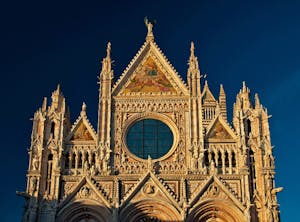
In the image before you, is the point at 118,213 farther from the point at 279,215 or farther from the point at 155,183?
the point at 279,215

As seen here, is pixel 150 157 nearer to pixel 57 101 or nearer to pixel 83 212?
pixel 83 212

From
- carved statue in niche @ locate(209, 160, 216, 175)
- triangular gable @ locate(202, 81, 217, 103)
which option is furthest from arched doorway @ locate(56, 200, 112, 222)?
triangular gable @ locate(202, 81, 217, 103)

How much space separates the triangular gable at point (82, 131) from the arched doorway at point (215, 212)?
7424 mm

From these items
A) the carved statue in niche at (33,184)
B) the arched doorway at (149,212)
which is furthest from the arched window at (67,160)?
the arched doorway at (149,212)

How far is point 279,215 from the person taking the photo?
2967 centimetres

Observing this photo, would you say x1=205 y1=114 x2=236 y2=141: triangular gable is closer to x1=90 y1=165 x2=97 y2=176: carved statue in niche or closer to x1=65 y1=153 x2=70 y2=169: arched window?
x1=90 y1=165 x2=97 y2=176: carved statue in niche

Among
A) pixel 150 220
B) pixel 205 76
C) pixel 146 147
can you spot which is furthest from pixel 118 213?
pixel 205 76

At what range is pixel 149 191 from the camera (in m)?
30.4

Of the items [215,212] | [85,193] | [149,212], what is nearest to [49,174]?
[85,193]

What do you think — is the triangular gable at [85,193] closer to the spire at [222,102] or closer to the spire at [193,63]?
the spire at [193,63]

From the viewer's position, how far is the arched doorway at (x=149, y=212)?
2986 centimetres

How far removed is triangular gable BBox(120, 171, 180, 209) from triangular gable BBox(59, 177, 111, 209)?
1273mm

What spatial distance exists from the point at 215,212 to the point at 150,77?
380 inches

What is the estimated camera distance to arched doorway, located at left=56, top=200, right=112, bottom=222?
29.9m
